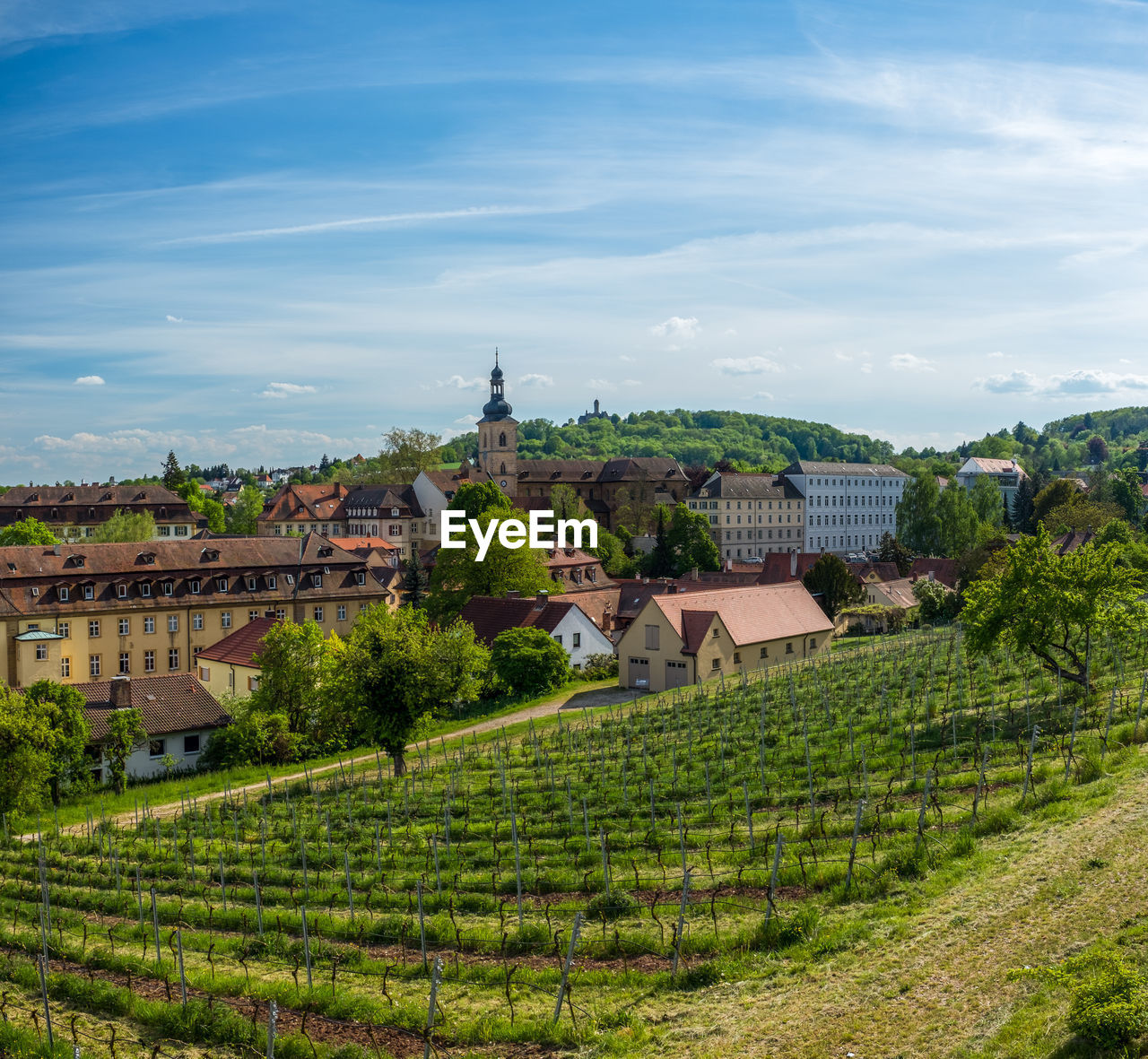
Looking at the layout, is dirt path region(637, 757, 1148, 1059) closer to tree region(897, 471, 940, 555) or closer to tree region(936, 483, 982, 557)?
tree region(936, 483, 982, 557)

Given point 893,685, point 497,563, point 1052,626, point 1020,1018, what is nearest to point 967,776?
point 1052,626

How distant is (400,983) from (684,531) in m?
86.7

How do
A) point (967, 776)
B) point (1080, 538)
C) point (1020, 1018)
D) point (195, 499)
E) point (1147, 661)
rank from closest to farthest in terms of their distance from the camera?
point (1020, 1018) → point (967, 776) → point (1147, 661) → point (1080, 538) → point (195, 499)

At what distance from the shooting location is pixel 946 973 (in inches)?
507

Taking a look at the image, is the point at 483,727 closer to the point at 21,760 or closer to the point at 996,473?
the point at 21,760

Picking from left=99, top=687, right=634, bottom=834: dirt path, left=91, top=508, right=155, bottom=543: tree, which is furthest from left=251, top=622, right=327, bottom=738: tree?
left=91, top=508, right=155, bottom=543: tree

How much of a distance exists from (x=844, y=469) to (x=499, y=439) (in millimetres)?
43620

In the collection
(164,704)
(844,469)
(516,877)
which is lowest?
(164,704)

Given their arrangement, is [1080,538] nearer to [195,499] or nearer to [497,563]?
[497,563]

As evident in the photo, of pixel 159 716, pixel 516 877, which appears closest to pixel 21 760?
pixel 159 716

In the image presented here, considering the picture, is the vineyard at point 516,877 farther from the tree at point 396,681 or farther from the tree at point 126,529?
the tree at point 126,529

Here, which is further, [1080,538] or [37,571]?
[1080,538]

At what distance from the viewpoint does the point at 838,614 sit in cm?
6888

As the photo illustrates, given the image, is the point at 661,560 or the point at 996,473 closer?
the point at 661,560
